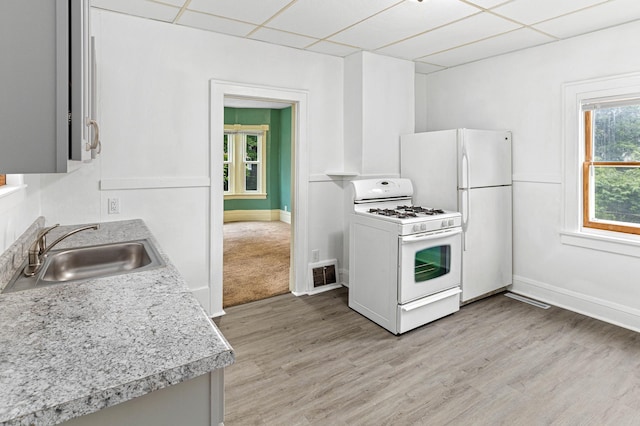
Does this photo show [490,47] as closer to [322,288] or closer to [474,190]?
[474,190]

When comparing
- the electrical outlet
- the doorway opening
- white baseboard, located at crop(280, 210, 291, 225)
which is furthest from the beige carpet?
the electrical outlet

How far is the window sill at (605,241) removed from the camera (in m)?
3.00

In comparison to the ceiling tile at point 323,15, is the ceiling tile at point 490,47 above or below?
above

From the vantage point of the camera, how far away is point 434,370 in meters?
2.43

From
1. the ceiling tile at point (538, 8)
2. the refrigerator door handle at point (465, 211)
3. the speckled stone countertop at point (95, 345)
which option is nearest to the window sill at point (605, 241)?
the refrigerator door handle at point (465, 211)

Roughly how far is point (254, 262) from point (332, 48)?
293 centimetres

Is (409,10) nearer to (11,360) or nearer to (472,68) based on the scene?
(472,68)

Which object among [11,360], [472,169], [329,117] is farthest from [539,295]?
[11,360]

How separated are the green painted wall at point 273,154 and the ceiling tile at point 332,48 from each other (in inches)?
173

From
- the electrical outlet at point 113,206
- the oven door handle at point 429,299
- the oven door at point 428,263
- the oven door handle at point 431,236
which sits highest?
the electrical outlet at point 113,206

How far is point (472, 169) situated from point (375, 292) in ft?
4.78

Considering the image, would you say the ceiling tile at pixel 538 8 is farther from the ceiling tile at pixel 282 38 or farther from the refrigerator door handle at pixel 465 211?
the ceiling tile at pixel 282 38

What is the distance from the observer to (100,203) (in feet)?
9.18

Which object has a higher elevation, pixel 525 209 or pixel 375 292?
pixel 525 209
